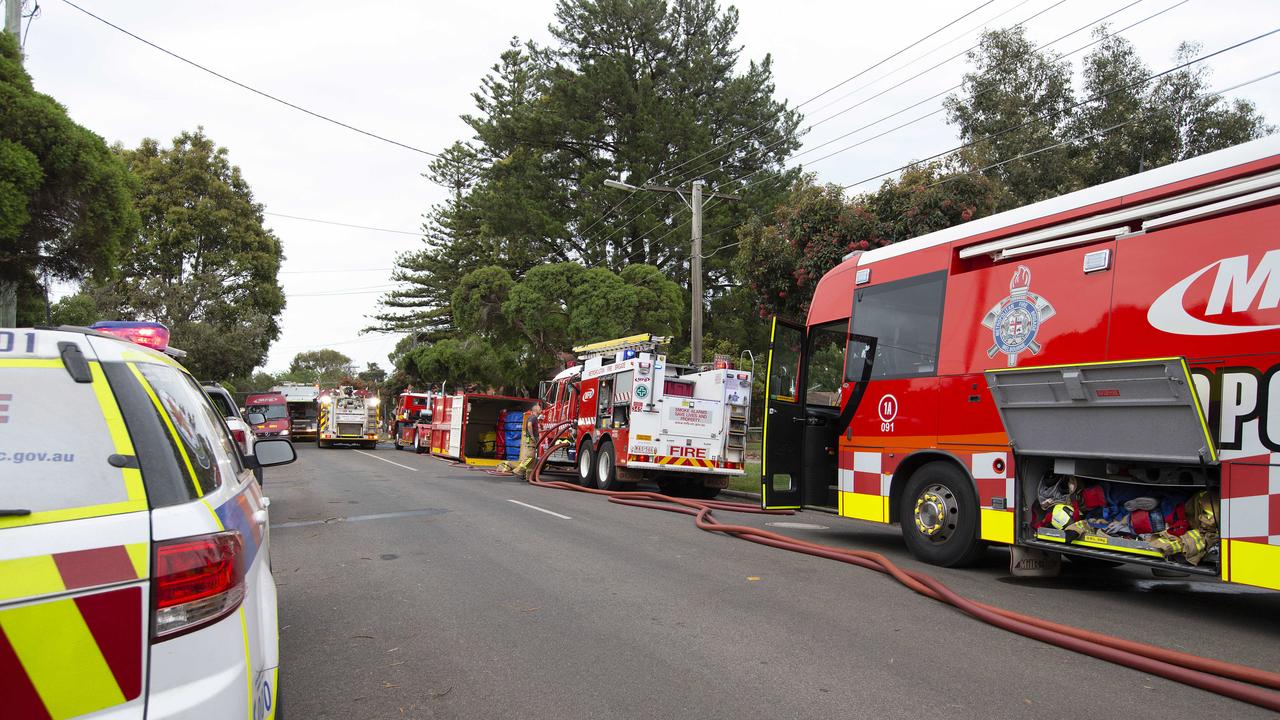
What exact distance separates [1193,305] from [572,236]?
1167 inches

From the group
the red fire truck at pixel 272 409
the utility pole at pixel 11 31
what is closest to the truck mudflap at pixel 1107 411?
the utility pole at pixel 11 31

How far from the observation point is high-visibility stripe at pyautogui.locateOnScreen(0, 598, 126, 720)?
195cm

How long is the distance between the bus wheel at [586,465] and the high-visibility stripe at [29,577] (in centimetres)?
1522

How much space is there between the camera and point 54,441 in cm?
231

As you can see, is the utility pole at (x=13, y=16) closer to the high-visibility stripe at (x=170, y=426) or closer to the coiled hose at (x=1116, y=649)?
the high-visibility stripe at (x=170, y=426)

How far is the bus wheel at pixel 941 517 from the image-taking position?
7793mm

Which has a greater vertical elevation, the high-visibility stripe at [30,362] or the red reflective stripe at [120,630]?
the high-visibility stripe at [30,362]

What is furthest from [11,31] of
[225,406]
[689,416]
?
[689,416]

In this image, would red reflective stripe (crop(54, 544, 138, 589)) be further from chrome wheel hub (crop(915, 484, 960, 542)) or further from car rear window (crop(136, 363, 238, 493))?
chrome wheel hub (crop(915, 484, 960, 542))

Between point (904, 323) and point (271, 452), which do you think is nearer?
point (271, 452)

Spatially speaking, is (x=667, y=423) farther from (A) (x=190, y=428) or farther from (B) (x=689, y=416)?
(A) (x=190, y=428)

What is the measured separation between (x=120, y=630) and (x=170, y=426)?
0.69 metres

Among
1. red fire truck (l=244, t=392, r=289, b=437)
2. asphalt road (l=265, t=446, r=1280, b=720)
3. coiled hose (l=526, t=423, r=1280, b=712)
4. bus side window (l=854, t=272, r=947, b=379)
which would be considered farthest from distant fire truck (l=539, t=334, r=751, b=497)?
red fire truck (l=244, t=392, r=289, b=437)

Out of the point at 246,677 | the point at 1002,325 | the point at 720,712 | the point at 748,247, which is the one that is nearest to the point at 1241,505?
the point at 1002,325
